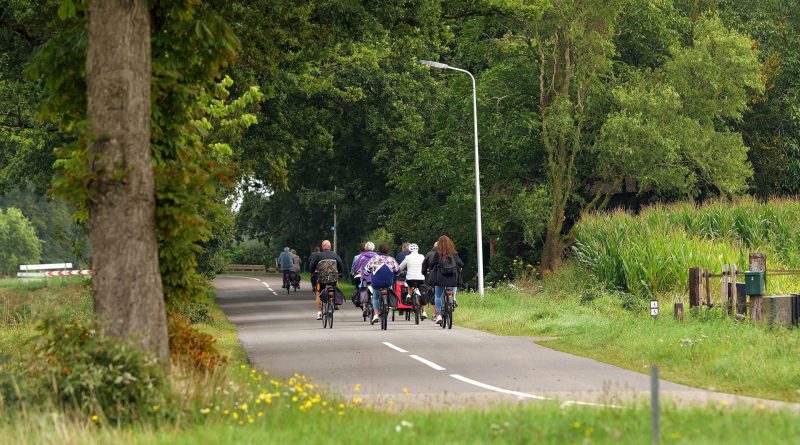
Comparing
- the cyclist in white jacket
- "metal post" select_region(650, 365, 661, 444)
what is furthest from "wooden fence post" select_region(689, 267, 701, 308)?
"metal post" select_region(650, 365, 661, 444)

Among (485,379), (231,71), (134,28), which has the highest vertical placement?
(231,71)

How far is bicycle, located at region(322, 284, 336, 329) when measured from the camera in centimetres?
2731

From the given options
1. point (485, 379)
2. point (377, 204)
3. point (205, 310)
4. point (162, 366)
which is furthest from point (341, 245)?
point (162, 366)

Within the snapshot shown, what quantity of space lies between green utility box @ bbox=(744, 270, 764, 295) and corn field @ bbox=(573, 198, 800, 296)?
7353mm

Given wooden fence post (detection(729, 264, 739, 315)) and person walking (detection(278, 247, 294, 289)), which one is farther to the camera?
person walking (detection(278, 247, 294, 289))

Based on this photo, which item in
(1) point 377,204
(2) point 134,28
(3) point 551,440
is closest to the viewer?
(3) point 551,440

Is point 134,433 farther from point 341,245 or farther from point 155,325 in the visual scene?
point 341,245

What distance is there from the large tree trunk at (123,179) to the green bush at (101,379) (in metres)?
0.63

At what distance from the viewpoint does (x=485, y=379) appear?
1609 centimetres

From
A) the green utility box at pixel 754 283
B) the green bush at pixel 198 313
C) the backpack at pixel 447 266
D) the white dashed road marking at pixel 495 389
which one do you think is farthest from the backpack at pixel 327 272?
the white dashed road marking at pixel 495 389

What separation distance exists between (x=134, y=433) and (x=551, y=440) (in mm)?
3090

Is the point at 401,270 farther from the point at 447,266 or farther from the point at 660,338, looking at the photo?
the point at 660,338

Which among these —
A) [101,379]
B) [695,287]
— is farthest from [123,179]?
[695,287]

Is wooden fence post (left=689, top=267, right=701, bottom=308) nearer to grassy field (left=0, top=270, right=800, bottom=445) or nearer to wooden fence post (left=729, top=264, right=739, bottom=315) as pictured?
wooden fence post (left=729, top=264, right=739, bottom=315)
